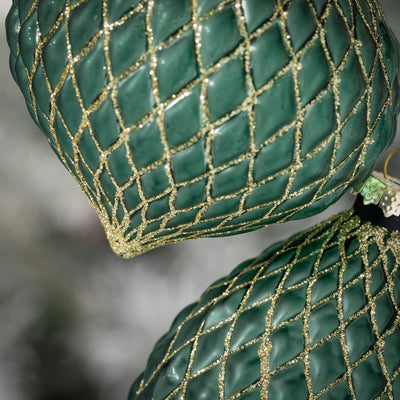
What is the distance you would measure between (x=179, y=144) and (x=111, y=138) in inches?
1.4

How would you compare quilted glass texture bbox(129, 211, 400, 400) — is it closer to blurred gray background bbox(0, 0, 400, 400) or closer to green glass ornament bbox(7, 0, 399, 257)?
green glass ornament bbox(7, 0, 399, 257)

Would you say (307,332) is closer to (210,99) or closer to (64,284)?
(210,99)

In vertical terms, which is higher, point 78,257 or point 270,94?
point 270,94

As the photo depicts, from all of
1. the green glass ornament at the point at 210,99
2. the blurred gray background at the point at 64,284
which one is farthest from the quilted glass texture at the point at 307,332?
the blurred gray background at the point at 64,284

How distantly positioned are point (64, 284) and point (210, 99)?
14.3 inches

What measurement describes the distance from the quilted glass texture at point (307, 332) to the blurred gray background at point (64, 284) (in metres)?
0.21

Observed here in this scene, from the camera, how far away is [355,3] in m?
0.33

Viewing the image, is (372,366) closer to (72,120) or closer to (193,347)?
(193,347)

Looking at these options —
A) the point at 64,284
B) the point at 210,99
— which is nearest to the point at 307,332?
the point at 210,99

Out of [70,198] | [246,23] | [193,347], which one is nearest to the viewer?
[246,23]

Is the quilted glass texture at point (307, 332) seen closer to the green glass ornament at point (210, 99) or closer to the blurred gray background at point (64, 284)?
the green glass ornament at point (210, 99)

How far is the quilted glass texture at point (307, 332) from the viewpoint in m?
0.38

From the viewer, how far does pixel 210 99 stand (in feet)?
0.96

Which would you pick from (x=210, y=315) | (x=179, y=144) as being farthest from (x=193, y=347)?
(x=179, y=144)
